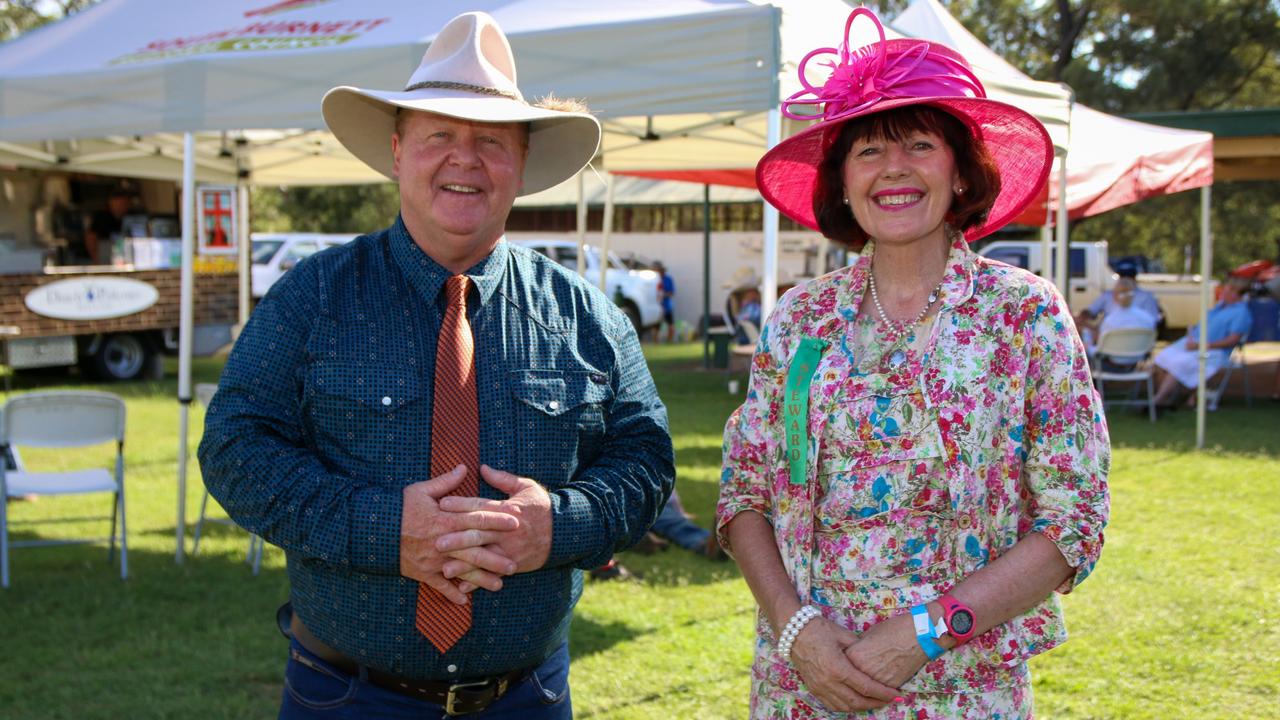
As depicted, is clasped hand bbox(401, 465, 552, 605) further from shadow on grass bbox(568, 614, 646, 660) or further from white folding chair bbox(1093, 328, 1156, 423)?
white folding chair bbox(1093, 328, 1156, 423)

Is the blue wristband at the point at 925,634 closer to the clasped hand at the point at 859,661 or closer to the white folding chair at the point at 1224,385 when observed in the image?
the clasped hand at the point at 859,661

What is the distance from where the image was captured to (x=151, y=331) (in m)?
15.4

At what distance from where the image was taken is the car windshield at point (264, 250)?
21391 millimetres

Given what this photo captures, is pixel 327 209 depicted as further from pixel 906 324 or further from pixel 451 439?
pixel 906 324

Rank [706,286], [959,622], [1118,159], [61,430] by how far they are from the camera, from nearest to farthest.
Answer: [959,622]
[61,430]
[1118,159]
[706,286]

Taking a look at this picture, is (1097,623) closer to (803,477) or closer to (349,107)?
(803,477)

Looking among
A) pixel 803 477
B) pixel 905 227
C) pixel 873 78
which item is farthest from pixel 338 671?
pixel 873 78

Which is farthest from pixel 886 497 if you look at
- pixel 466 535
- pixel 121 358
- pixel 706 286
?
pixel 706 286

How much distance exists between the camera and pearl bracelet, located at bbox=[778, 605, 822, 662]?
2023mm

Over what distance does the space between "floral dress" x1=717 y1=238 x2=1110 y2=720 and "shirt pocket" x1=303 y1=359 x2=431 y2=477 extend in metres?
0.70

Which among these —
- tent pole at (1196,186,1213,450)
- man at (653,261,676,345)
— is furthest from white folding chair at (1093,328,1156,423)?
man at (653,261,676,345)

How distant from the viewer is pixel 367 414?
2.05m

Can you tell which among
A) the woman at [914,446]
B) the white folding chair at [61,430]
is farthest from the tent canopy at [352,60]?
the woman at [914,446]

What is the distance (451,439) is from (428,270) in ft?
1.13
